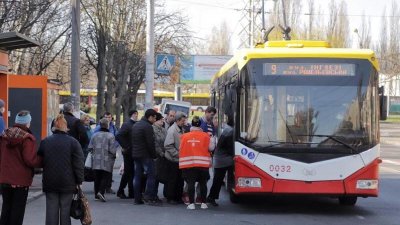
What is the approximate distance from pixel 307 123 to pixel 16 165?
17.1 ft

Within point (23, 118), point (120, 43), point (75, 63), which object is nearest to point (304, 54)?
point (23, 118)

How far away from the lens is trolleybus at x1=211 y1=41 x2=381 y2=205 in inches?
458

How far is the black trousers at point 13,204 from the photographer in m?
8.62

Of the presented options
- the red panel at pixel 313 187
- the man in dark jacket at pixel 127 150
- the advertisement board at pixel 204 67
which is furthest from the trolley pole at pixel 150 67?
the advertisement board at pixel 204 67

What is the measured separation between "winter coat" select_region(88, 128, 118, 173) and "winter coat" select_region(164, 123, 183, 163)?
1.10 metres

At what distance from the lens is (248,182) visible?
11.8 m

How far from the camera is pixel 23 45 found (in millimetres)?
14797

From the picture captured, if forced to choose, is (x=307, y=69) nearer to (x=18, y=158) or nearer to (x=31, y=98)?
(x=18, y=158)

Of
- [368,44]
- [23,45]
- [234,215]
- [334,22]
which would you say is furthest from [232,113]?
[368,44]

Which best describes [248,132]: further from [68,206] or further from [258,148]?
[68,206]

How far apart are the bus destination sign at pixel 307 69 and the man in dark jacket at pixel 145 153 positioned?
2451mm

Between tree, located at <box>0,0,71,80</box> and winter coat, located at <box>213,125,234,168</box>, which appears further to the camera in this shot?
tree, located at <box>0,0,71,80</box>

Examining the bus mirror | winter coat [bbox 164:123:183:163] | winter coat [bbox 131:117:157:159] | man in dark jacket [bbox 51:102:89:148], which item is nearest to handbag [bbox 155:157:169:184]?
winter coat [bbox 164:123:183:163]

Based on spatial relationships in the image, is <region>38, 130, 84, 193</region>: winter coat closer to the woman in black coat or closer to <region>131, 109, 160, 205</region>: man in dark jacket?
the woman in black coat
